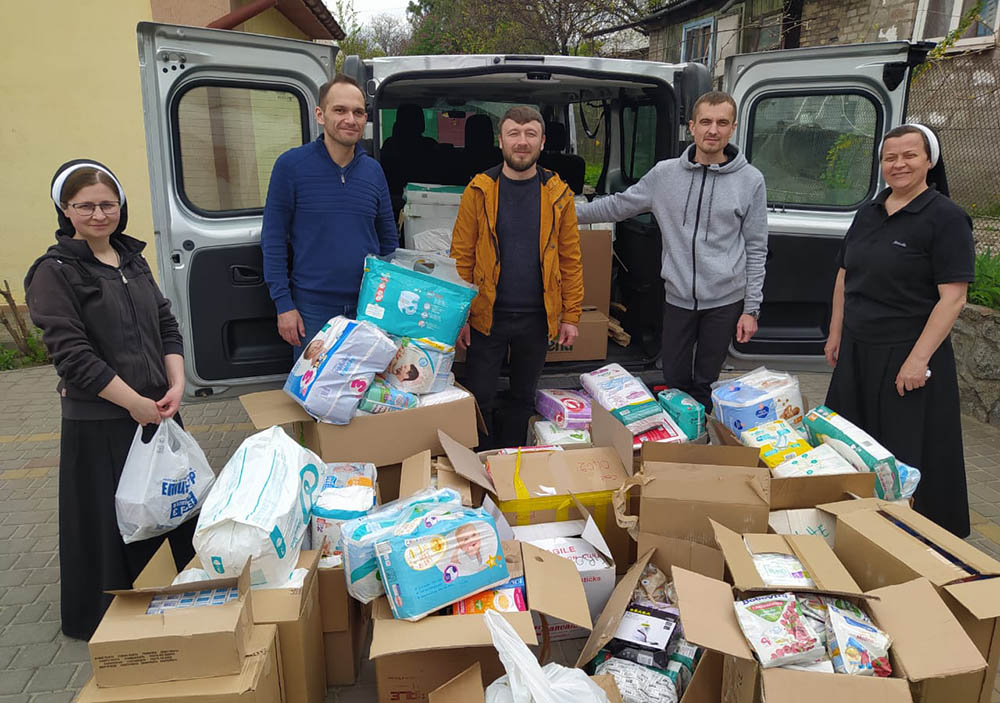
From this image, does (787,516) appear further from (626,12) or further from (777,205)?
(626,12)

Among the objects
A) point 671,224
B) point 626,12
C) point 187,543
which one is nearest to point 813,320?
point 671,224

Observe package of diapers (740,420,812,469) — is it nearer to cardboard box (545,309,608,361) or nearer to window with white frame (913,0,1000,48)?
cardboard box (545,309,608,361)

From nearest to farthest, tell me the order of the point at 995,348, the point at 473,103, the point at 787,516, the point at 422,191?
the point at 787,516 → the point at 422,191 → the point at 995,348 → the point at 473,103

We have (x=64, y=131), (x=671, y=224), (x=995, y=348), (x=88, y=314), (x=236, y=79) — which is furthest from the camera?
(x=64, y=131)

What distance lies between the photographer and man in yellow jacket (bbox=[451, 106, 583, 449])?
3340 mm

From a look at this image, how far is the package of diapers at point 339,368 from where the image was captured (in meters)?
2.99

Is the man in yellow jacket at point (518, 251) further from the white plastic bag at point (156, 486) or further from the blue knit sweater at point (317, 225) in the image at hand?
the white plastic bag at point (156, 486)

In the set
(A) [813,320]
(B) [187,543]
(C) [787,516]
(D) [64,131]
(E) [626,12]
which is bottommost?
(B) [187,543]

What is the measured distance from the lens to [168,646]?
184cm

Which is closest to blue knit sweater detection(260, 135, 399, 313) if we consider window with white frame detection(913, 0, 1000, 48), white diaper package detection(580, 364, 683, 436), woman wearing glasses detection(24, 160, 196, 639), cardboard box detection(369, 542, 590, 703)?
woman wearing glasses detection(24, 160, 196, 639)

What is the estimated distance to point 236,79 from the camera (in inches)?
126

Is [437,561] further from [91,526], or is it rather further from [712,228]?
[712,228]

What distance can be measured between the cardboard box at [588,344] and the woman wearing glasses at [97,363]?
2221mm

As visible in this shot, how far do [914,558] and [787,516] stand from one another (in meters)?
0.50
